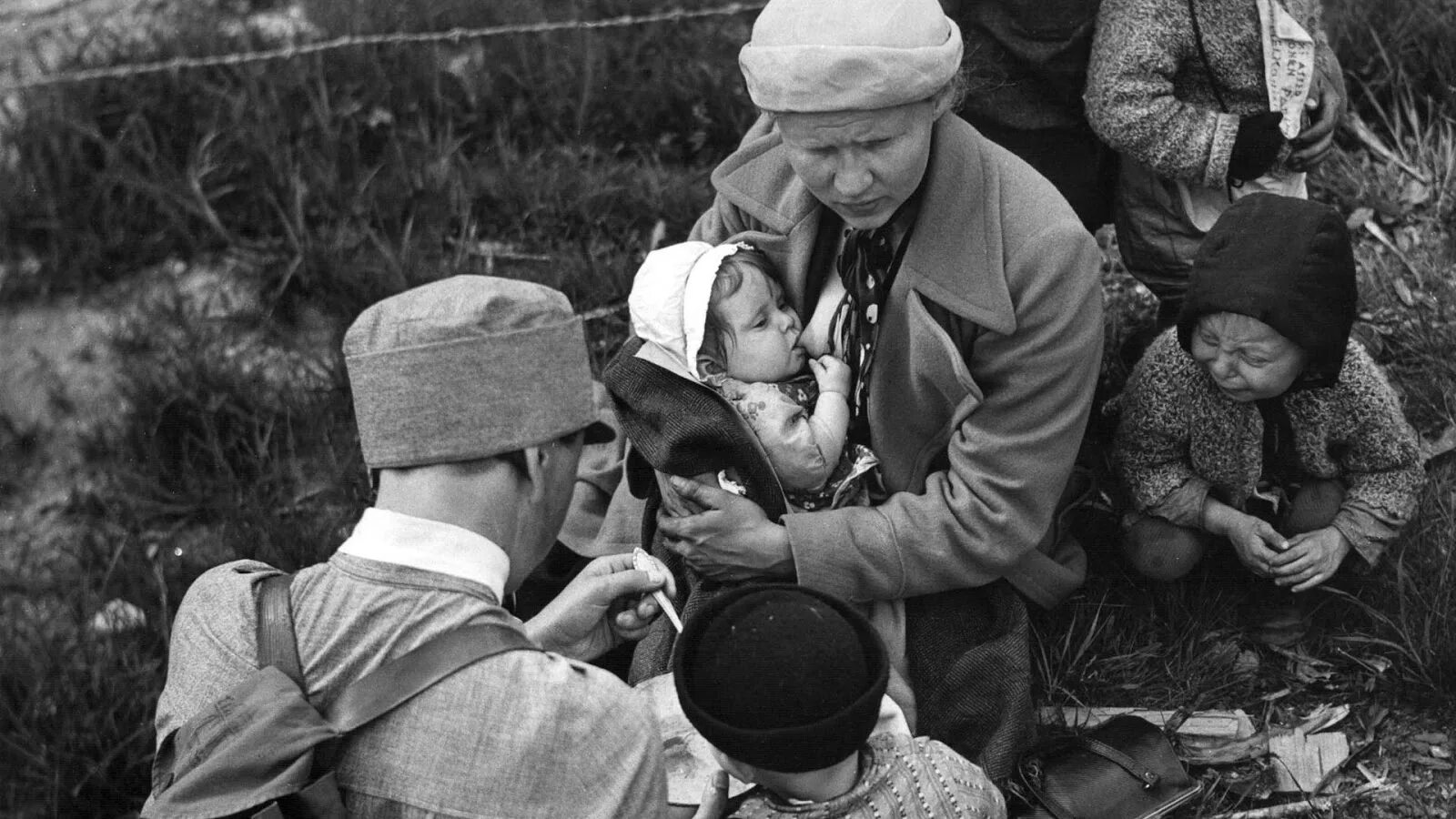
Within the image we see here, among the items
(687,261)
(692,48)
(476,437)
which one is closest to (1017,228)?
(687,261)

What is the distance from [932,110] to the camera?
3305 mm

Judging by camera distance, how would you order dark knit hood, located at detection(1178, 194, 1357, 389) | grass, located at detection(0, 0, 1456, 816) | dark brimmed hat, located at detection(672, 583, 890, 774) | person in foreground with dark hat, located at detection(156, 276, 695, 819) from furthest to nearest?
grass, located at detection(0, 0, 1456, 816) < dark knit hood, located at detection(1178, 194, 1357, 389) < person in foreground with dark hat, located at detection(156, 276, 695, 819) < dark brimmed hat, located at detection(672, 583, 890, 774)

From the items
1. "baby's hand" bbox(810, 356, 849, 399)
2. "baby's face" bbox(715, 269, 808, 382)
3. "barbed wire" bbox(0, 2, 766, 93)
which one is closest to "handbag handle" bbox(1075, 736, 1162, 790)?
"baby's hand" bbox(810, 356, 849, 399)

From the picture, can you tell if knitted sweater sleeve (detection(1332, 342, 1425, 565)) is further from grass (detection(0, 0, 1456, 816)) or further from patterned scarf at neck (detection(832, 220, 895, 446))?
patterned scarf at neck (detection(832, 220, 895, 446))

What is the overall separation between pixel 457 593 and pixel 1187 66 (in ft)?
7.82

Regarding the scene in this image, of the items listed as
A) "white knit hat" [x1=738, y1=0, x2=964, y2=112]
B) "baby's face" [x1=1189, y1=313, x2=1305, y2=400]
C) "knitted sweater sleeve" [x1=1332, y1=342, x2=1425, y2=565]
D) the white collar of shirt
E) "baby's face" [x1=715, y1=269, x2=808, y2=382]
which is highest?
"white knit hat" [x1=738, y1=0, x2=964, y2=112]

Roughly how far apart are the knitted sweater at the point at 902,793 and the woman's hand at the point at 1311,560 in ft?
4.05

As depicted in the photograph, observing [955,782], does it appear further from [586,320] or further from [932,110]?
[586,320]

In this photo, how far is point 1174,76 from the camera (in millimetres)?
3994

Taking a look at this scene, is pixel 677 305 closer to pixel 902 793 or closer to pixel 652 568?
pixel 652 568

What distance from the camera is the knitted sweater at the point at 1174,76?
3896 mm

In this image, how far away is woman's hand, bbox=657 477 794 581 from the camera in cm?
351

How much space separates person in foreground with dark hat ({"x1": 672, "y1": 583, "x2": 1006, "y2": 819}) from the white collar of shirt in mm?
374

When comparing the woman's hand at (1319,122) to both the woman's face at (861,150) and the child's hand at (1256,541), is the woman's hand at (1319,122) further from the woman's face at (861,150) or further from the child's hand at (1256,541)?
the woman's face at (861,150)
